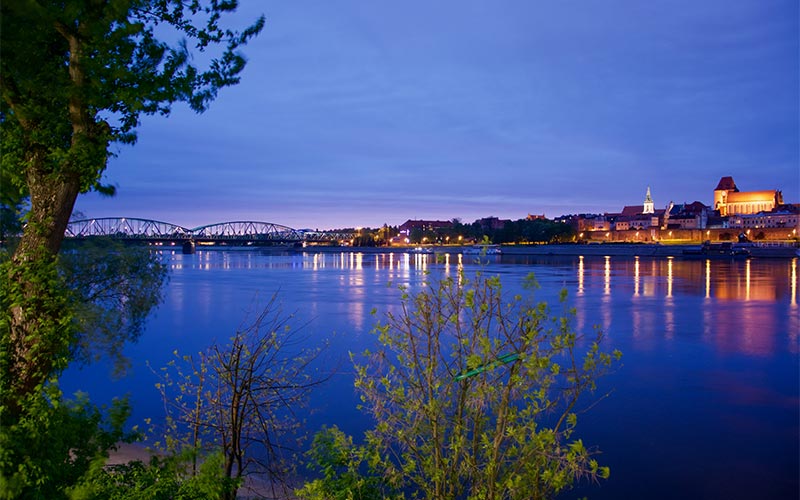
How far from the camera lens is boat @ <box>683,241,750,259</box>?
9000 cm

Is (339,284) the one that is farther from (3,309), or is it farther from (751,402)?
(3,309)

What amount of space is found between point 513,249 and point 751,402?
392 ft

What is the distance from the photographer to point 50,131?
5.14 meters

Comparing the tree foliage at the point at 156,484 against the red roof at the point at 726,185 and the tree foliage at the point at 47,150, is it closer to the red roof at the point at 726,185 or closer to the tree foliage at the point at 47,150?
the tree foliage at the point at 47,150

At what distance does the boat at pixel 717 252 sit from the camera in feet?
295

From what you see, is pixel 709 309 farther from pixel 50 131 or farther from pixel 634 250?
pixel 634 250

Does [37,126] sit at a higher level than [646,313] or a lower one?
higher

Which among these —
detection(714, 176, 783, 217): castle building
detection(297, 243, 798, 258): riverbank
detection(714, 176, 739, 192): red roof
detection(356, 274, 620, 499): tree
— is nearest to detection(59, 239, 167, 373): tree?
detection(356, 274, 620, 499): tree

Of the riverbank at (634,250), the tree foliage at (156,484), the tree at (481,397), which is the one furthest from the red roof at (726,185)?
the tree foliage at (156,484)

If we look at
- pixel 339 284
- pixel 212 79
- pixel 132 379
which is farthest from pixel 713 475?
pixel 339 284

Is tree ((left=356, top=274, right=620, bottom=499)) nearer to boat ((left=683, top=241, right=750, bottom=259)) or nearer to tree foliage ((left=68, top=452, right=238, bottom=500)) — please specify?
tree foliage ((left=68, top=452, right=238, bottom=500))

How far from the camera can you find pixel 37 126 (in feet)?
16.9

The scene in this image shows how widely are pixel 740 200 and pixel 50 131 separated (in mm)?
177526

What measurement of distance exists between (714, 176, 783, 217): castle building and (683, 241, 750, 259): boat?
2238 inches
